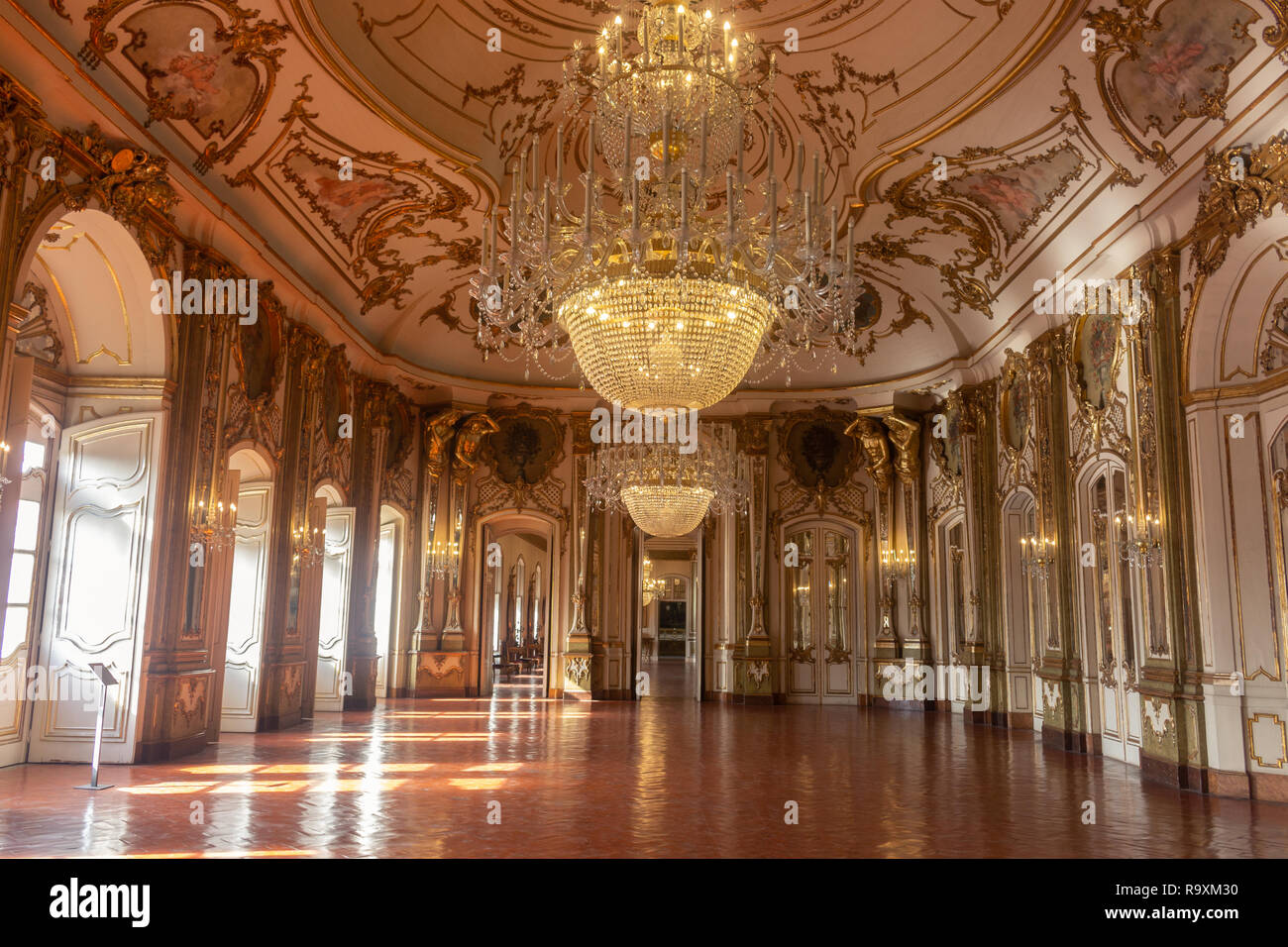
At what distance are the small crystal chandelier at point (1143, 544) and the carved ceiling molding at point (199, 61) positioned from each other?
8.07 m

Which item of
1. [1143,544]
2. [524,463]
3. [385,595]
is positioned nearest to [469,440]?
[524,463]

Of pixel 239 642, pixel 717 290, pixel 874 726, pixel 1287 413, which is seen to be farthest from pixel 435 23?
pixel 874 726

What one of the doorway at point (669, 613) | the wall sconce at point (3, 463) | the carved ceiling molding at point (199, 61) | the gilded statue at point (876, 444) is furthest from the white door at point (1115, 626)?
the doorway at point (669, 613)

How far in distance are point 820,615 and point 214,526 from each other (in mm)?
9309

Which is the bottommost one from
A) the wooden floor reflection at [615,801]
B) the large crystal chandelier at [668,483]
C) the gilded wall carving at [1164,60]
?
the wooden floor reflection at [615,801]

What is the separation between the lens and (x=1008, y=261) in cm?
1040

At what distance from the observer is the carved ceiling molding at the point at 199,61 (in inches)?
249

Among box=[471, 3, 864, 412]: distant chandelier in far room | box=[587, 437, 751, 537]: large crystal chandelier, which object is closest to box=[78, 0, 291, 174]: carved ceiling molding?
box=[471, 3, 864, 412]: distant chandelier in far room

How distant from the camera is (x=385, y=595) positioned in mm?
14117

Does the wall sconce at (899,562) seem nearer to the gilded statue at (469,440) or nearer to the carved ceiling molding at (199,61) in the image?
the gilded statue at (469,440)

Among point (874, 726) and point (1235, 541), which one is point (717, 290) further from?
point (874, 726)

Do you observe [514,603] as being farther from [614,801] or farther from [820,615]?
[614,801]

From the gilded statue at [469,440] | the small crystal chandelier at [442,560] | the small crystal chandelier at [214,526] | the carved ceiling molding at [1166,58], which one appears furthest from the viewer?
the gilded statue at [469,440]

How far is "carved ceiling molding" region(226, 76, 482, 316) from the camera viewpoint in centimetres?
848
